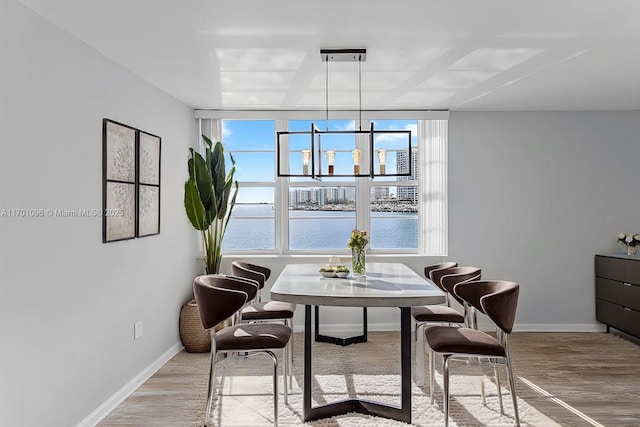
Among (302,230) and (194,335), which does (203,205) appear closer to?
(194,335)

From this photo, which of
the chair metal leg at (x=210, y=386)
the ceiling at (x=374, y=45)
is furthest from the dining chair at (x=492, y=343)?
the ceiling at (x=374, y=45)

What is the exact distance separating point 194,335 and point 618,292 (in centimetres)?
434

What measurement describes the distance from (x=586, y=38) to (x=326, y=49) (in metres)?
1.67

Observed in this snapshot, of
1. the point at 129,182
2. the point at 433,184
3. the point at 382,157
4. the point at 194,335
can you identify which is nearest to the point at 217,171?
the point at 129,182

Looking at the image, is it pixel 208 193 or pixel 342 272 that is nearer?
pixel 342 272

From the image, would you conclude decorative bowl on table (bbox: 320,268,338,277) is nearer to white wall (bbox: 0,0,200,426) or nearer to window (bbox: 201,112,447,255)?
white wall (bbox: 0,0,200,426)

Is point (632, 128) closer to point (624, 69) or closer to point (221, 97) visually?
point (624, 69)

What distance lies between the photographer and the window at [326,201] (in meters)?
5.51

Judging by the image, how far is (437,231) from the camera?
5438 millimetres

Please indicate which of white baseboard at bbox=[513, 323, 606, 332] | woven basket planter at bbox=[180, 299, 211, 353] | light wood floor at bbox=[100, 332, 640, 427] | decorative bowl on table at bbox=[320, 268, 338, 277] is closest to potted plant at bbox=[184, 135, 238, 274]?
woven basket planter at bbox=[180, 299, 211, 353]

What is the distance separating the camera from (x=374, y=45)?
3.15 meters

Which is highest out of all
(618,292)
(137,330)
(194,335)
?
(618,292)

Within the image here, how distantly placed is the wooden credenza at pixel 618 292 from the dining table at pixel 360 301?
2.70m

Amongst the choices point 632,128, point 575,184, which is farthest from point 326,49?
point 632,128
